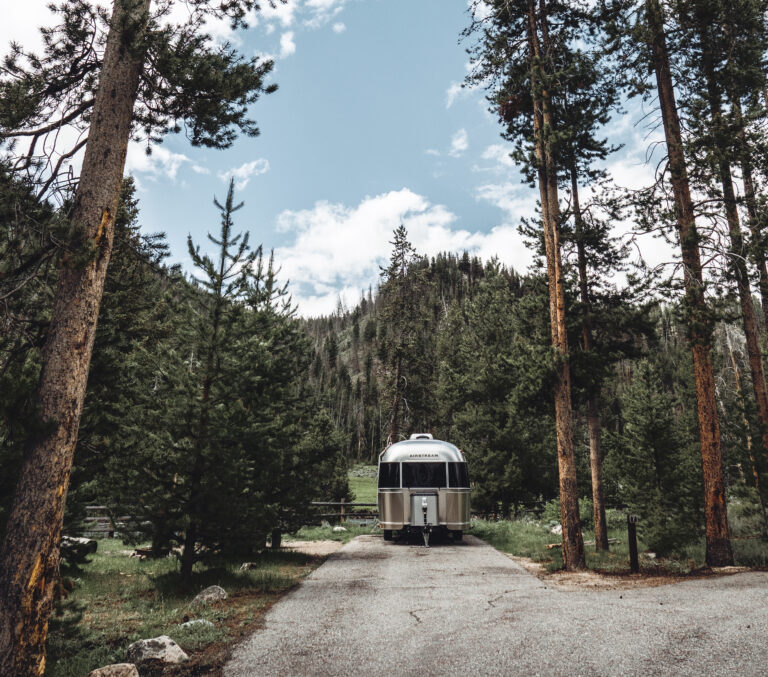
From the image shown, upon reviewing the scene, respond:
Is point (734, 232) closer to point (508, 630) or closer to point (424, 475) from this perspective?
point (508, 630)

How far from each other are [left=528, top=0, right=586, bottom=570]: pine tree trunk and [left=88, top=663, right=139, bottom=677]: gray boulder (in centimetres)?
899

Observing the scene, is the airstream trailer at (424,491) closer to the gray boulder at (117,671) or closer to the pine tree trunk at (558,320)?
the pine tree trunk at (558,320)

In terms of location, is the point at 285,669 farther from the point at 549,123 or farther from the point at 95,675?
the point at 549,123

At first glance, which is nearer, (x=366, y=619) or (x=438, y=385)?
(x=366, y=619)

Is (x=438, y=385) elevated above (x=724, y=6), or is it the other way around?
(x=724, y=6)

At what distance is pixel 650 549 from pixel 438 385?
19.5m

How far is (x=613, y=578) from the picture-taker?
9438 millimetres

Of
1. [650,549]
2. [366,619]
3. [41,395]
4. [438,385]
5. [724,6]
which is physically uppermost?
[724,6]

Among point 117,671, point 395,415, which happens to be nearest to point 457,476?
point 395,415

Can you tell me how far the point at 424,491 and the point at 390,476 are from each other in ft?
3.92

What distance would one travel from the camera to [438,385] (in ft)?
106

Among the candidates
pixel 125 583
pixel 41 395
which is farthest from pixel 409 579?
pixel 41 395

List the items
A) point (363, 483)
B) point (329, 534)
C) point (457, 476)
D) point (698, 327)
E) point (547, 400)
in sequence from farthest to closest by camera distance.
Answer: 1. point (363, 483)
2. point (329, 534)
3. point (457, 476)
4. point (547, 400)
5. point (698, 327)

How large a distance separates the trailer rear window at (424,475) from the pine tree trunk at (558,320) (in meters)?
4.24
